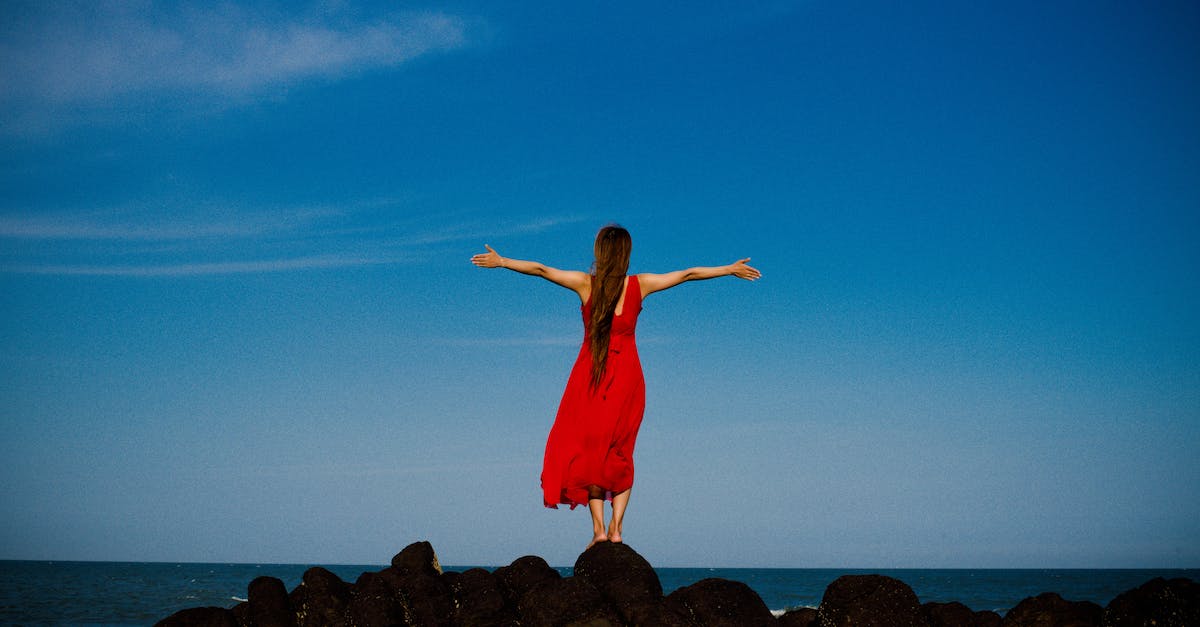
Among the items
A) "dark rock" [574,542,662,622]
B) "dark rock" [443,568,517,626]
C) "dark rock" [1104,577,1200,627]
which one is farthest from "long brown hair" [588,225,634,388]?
"dark rock" [1104,577,1200,627]

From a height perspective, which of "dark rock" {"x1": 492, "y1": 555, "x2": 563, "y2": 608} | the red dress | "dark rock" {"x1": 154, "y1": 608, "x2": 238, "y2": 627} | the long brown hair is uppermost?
the long brown hair

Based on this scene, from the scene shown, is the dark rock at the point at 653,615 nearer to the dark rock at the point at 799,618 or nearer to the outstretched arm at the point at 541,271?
the dark rock at the point at 799,618

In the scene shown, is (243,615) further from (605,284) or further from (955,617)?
(955,617)

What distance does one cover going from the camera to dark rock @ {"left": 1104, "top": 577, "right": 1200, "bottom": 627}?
6.75 meters

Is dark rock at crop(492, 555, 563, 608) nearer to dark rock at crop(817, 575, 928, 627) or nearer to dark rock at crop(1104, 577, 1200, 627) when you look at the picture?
dark rock at crop(817, 575, 928, 627)

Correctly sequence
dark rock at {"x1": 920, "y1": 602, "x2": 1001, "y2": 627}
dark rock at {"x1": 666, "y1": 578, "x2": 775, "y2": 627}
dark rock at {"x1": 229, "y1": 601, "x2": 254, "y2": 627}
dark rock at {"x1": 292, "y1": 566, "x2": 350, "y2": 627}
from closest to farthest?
1. dark rock at {"x1": 666, "y1": 578, "x2": 775, "y2": 627}
2. dark rock at {"x1": 920, "y1": 602, "x2": 1001, "y2": 627}
3. dark rock at {"x1": 292, "y1": 566, "x2": 350, "y2": 627}
4. dark rock at {"x1": 229, "y1": 601, "x2": 254, "y2": 627}

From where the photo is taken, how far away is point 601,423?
891 centimetres

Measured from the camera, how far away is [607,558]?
7816 millimetres

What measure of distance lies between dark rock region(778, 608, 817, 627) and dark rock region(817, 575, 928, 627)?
0.87 feet

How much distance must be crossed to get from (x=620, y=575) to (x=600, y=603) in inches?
14.8

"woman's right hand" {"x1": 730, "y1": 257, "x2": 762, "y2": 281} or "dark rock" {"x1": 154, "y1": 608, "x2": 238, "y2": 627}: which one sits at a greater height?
"woman's right hand" {"x1": 730, "y1": 257, "x2": 762, "y2": 281}

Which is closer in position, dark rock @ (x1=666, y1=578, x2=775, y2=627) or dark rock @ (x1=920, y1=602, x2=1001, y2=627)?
dark rock @ (x1=666, y1=578, x2=775, y2=627)

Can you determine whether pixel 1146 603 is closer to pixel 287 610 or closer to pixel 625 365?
pixel 625 365

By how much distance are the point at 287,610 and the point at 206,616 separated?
77 cm
